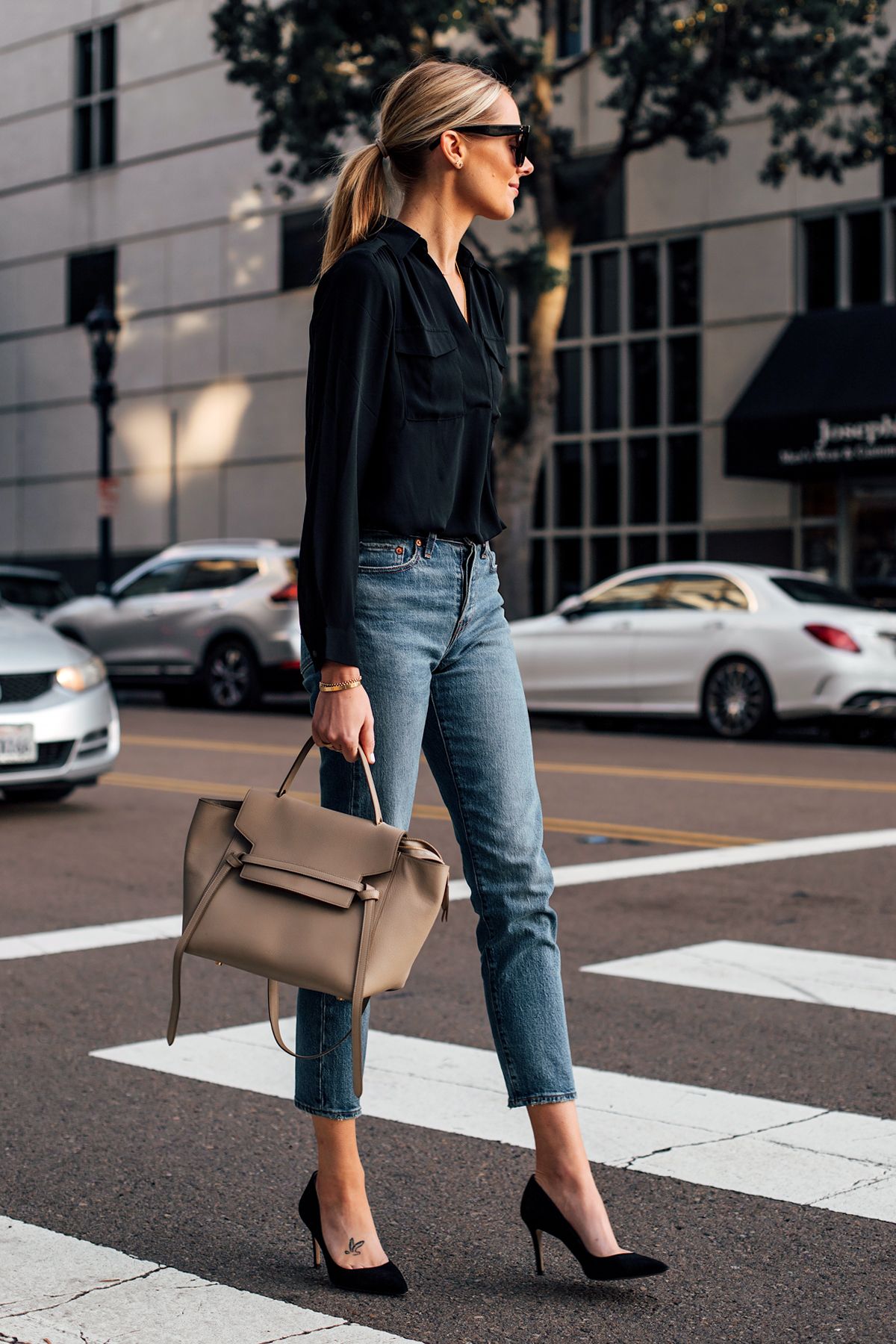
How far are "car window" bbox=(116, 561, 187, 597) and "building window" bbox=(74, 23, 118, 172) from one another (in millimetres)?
14040

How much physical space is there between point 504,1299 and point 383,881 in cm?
78

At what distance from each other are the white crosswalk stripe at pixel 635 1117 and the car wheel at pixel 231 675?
14.0 metres

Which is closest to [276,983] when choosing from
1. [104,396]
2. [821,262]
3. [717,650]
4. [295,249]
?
[717,650]

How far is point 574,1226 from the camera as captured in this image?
3092mm

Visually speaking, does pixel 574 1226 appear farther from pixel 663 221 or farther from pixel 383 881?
pixel 663 221

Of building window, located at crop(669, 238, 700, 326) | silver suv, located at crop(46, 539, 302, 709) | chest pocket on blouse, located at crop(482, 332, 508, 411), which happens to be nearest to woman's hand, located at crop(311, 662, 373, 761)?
chest pocket on blouse, located at crop(482, 332, 508, 411)

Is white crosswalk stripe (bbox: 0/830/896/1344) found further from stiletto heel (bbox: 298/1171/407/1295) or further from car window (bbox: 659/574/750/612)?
car window (bbox: 659/574/750/612)

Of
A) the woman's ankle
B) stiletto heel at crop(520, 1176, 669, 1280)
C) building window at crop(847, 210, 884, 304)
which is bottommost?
stiletto heel at crop(520, 1176, 669, 1280)

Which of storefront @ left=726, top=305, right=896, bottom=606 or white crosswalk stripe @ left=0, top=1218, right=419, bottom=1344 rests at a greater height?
storefront @ left=726, top=305, right=896, bottom=606

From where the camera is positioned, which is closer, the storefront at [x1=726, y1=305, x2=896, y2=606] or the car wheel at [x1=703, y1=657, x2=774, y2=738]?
the car wheel at [x1=703, y1=657, x2=774, y2=738]

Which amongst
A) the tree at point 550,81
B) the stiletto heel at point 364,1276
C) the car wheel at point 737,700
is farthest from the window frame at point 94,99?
the stiletto heel at point 364,1276

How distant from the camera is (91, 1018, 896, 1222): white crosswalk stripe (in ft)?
12.3

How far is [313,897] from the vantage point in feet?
9.68

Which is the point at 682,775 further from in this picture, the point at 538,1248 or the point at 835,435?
the point at 538,1248
